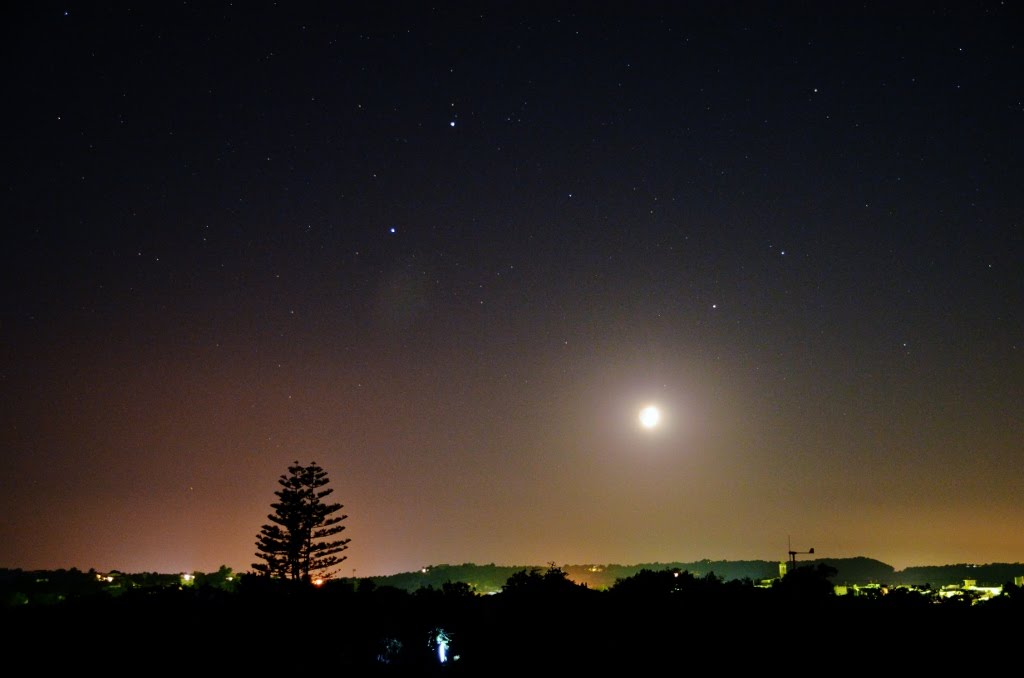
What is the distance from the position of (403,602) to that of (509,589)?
3.00 meters

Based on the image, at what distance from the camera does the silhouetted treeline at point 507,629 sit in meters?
15.3

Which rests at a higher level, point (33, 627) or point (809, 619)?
point (33, 627)

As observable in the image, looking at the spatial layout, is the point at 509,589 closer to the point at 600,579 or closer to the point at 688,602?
the point at 688,602

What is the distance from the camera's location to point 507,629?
63.4 ft

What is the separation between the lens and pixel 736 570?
129500 millimetres

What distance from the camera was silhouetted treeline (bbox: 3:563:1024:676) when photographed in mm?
15305

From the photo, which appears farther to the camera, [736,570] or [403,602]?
[736,570]

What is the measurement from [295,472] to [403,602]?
948 inches

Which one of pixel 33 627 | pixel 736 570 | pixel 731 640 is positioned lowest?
pixel 736 570

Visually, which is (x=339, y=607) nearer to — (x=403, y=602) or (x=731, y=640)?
(x=403, y=602)

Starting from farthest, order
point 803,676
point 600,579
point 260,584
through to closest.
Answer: point 600,579
point 260,584
point 803,676

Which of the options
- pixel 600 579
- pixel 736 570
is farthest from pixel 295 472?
pixel 736 570

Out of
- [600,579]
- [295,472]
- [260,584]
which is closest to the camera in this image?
[260,584]

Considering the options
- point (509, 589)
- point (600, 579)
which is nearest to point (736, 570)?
point (600, 579)
